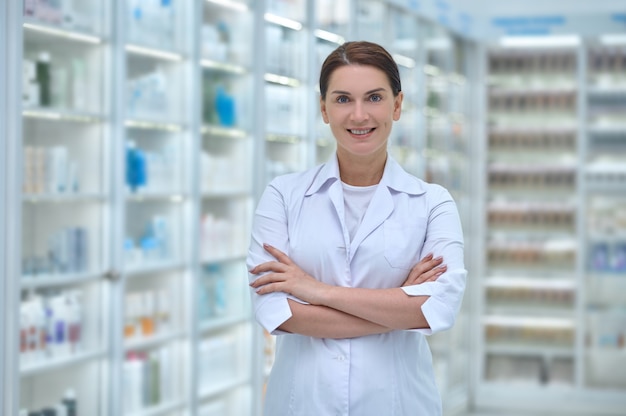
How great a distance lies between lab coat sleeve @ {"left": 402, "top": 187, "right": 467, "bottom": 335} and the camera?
213cm

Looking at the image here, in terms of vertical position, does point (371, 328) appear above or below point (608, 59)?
below

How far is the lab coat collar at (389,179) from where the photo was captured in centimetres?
224

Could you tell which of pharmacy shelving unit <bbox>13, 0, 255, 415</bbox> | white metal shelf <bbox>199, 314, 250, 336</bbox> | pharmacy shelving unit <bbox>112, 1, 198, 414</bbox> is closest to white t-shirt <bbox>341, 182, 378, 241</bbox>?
pharmacy shelving unit <bbox>13, 0, 255, 415</bbox>

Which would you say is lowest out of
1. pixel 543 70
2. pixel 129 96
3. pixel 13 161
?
pixel 13 161

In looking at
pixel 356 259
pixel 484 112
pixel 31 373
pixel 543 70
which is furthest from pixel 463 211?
pixel 356 259

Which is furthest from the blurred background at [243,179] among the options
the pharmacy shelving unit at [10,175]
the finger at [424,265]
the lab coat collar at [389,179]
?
the finger at [424,265]

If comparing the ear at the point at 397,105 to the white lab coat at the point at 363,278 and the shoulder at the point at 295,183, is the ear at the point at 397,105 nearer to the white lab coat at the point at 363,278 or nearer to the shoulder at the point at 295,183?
the white lab coat at the point at 363,278

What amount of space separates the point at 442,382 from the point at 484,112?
251 centimetres

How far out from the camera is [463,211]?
812 cm

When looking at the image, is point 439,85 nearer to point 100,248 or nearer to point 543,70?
point 543,70

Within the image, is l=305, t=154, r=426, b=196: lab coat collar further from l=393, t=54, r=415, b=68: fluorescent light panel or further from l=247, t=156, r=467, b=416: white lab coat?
l=393, t=54, r=415, b=68: fluorescent light panel

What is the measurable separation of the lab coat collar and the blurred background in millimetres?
1635

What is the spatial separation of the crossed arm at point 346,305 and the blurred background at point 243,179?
5.40ft

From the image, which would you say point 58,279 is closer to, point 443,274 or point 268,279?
point 268,279
